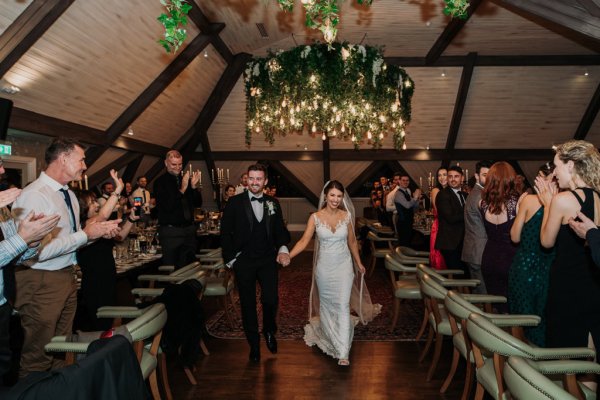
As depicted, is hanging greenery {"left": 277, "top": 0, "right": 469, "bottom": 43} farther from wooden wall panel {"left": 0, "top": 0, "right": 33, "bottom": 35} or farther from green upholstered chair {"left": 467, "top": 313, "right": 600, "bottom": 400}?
wooden wall panel {"left": 0, "top": 0, "right": 33, "bottom": 35}

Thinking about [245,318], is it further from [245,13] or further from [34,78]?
[245,13]

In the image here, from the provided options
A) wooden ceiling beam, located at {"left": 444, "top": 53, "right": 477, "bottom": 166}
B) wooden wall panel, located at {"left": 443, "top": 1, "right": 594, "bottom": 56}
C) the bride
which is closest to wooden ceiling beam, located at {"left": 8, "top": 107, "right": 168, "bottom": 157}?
the bride

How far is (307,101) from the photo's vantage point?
27.5 ft

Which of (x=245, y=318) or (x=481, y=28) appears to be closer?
(x=245, y=318)

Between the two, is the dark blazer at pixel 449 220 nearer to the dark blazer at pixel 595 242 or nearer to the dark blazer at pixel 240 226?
the dark blazer at pixel 240 226

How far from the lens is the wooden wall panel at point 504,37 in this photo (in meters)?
9.09

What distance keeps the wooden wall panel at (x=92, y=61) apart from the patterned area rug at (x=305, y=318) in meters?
4.48

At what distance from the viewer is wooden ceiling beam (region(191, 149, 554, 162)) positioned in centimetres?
1404

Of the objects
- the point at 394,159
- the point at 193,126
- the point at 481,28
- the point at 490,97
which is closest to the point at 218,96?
the point at 193,126

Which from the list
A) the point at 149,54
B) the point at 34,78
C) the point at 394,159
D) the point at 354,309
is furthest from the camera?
the point at 394,159

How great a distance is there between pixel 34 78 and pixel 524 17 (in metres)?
9.33

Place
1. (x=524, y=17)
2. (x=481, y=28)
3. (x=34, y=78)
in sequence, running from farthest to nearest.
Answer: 1. (x=481, y=28)
2. (x=524, y=17)
3. (x=34, y=78)

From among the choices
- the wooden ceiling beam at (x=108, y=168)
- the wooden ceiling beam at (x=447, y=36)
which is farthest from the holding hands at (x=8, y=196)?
the wooden ceiling beam at (x=108, y=168)

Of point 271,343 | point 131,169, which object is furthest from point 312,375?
point 131,169
